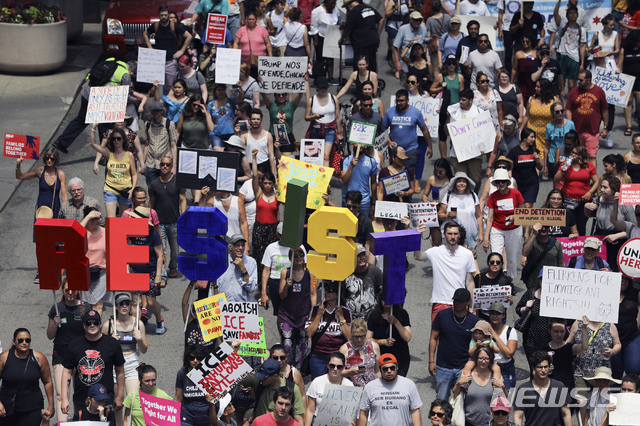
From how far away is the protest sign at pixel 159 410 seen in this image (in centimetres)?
1133

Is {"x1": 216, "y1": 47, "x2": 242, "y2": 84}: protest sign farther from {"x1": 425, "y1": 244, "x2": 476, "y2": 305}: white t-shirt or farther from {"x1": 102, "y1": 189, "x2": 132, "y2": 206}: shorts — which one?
{"x1": 425, "y1": 244, "x2": 476, "y2": 305}: white t-shirt

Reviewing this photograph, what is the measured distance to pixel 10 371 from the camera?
39.4ft

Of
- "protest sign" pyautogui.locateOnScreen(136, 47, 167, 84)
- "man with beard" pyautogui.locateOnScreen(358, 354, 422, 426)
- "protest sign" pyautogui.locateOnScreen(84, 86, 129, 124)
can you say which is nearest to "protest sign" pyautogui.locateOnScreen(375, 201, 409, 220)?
"man with beard" pyautogui.locateOnScreen(358, 354, 422, 426)

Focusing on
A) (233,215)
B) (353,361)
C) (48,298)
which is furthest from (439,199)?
(48,298)

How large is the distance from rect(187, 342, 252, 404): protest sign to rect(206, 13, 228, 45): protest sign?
991 cm

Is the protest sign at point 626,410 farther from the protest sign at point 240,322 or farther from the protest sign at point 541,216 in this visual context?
the protest sign at point 240,322

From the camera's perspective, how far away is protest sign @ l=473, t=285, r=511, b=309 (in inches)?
527

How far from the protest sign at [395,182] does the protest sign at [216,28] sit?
5657mm

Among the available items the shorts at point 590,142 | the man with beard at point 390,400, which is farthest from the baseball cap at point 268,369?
the shorts at point 590,142

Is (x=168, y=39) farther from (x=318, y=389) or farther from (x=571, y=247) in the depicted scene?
(x=318, y=389)

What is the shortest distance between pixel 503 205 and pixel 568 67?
24.1 feet

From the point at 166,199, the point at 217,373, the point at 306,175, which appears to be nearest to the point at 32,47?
the point at 166,199

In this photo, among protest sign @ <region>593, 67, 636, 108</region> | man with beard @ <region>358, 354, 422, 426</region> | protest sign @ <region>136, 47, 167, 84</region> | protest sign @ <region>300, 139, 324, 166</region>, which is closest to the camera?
man with beard @ <region>358, 354, 422, 426</region>

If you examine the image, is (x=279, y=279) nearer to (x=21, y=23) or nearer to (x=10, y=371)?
(x=10, y=371)
